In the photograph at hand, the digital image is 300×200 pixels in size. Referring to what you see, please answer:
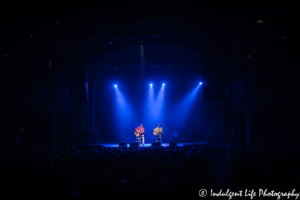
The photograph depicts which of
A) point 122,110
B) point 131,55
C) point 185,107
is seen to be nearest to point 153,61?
point 131,55

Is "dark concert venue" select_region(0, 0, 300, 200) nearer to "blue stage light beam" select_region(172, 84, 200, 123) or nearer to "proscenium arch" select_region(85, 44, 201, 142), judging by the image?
"proscenium arch" select_region(85, 44, 201, 142)

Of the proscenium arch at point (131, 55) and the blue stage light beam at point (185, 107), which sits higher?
the proscenium arch at point (131, 55)

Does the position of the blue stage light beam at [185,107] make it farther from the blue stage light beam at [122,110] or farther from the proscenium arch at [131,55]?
the blue stage light beam at [122,110]

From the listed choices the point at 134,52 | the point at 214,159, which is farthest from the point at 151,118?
the point at 214,159

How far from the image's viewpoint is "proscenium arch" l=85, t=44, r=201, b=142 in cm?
2280

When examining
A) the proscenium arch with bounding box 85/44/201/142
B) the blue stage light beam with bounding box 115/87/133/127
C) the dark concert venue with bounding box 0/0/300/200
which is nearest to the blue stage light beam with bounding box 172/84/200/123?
the dark concert venue with bounding box 0/0/300/200

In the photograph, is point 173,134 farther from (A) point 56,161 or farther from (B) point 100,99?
(A) point 56,161

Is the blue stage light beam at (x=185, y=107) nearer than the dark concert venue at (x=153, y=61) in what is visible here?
No

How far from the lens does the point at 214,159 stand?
44.8 ft

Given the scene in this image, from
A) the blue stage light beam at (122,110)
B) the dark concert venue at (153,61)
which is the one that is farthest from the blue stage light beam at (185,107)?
the blue stage light beam at (122,110)

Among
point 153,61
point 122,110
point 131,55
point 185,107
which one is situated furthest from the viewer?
point 122,110

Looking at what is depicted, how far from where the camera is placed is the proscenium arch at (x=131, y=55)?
22.8m

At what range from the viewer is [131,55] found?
23844mm

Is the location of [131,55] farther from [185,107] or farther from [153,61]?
[185,107]
